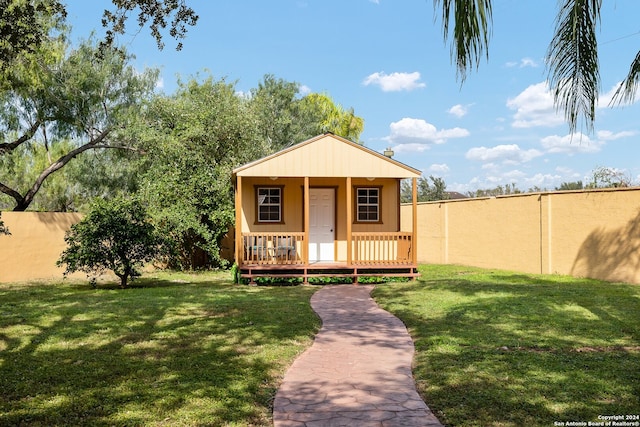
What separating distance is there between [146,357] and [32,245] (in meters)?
10.7

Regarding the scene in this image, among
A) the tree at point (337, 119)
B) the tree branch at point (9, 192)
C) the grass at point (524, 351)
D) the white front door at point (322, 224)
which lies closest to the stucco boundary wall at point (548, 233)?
the grass at point (524, 351)

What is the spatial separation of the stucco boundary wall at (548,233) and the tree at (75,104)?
12992mm

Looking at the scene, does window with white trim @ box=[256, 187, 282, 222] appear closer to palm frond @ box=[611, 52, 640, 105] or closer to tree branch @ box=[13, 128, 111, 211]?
tree branch @ box=[13, 128, 111, 211]

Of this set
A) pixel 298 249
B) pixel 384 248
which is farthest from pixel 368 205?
pixel 298 249

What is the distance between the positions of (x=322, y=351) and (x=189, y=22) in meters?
4.88

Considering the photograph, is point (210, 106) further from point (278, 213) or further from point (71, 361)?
point (71, 361)

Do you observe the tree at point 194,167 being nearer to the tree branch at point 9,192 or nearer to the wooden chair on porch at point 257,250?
the wooden chair on porch at point 257,250

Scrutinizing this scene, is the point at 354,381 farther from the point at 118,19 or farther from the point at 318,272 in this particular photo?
the point at 318,272

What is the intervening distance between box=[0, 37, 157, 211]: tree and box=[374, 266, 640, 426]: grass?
1363 cm

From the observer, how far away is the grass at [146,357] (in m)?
4.14

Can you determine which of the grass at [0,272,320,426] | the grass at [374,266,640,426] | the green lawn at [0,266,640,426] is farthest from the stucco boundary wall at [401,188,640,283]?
the grass at [0,272,320,426]

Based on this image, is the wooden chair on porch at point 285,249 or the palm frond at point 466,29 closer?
the palm frond at point 466,29

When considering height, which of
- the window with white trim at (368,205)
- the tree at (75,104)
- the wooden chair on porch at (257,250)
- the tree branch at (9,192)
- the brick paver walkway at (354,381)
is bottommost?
the brick paver walkway at (354,381)

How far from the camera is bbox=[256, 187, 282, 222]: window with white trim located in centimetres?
1569
